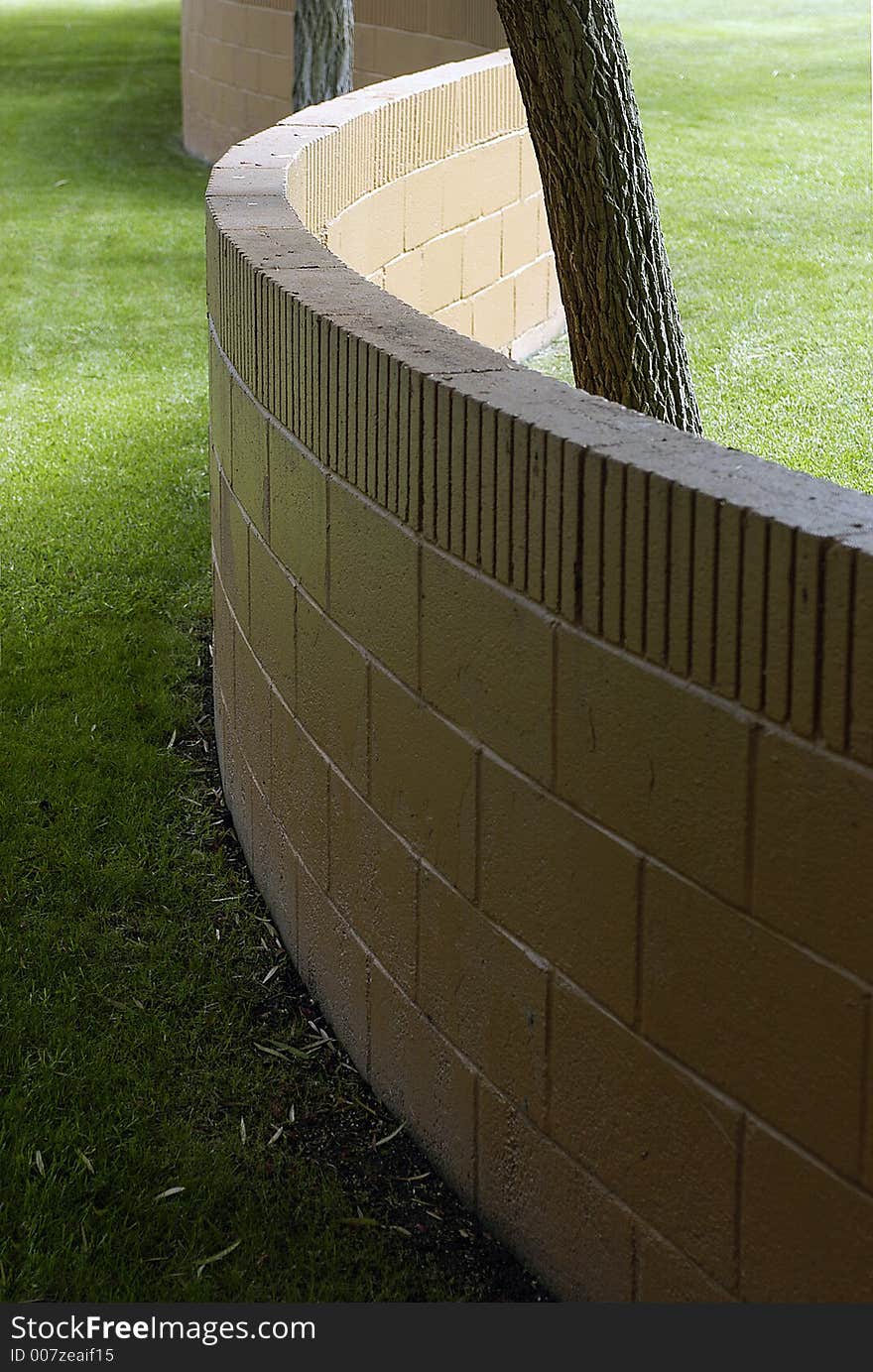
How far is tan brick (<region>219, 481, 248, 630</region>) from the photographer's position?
4.45 m

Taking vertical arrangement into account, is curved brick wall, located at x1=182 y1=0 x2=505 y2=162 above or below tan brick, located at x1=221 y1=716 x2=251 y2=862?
above

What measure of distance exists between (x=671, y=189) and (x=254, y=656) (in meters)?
9.52

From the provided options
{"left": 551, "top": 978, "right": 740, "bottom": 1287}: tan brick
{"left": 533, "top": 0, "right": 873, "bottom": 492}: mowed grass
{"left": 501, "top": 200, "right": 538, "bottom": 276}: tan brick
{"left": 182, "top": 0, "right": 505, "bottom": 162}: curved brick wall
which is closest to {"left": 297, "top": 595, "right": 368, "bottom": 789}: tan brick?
{"left": 551, "top": 978, "right": 740, "bottom": 1287}: tan brick

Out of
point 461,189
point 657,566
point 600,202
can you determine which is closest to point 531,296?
point 461,189

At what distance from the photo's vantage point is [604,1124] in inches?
114

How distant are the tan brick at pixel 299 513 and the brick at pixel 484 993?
749 mm

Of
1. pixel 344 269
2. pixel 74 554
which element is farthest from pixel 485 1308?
pixel 74 554

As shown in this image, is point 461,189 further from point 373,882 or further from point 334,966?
point 373,882

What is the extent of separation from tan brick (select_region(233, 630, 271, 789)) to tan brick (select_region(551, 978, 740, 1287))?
1.54 meters

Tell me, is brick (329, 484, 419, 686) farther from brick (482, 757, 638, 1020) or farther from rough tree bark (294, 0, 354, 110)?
rough tree bark (294, 0, 354, 110)

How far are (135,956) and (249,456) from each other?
4.04ft

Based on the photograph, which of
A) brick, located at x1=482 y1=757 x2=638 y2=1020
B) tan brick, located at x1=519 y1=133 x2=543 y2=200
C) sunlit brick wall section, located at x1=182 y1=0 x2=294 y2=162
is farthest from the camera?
sunlit brick wall section, located at x1=182 y1=0 x2=294 y2=162

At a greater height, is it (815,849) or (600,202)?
(600,202)

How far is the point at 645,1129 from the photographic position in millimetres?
2785
